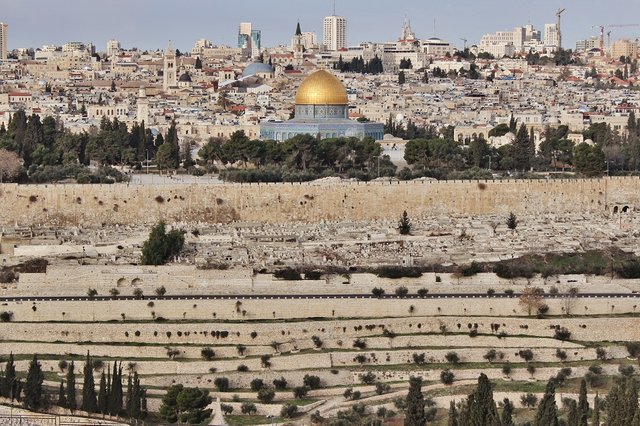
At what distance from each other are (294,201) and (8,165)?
29.5 ft

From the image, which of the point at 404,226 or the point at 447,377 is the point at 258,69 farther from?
the point at 447,377

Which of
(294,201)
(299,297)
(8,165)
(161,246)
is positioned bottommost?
(299,297)

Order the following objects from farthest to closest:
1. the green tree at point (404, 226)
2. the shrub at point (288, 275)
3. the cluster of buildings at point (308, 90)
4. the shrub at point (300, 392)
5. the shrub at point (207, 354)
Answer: the cluster of buildings at point (308, 90) < the green tree at point (404, 226) < the shrub at point (288, 275) < the shrub at point (207, 354) < the shrub at point (300, 392)

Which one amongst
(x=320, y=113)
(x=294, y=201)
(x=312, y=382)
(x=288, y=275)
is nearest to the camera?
(x=312, y=382)

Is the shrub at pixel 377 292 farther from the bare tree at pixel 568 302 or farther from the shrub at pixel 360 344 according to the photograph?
the bare tree at pixel 568 302

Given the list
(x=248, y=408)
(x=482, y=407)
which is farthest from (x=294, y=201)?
(x=482, y=407)

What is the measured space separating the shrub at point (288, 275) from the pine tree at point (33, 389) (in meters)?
9.34

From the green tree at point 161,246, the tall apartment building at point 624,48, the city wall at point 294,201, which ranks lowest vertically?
the green tree at point 161,246

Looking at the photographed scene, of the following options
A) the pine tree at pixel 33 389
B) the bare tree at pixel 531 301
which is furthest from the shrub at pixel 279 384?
the bare tree at pixel 531 301

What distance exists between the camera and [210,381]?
1406 inches

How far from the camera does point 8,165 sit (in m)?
56.8

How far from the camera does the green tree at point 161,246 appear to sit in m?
A: 44.2

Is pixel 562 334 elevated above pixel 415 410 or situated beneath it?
elevated above

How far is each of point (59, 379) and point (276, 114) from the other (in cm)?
4784
